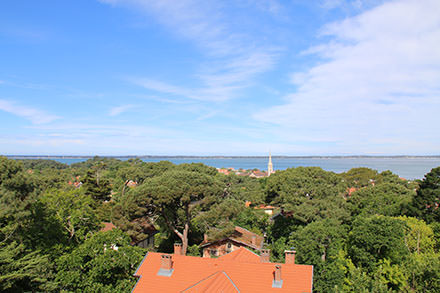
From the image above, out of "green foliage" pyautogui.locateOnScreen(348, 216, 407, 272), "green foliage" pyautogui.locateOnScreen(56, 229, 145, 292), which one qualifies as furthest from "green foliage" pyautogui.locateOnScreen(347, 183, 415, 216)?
"green foliage" pyautogui.locateOnScreen(56, 229, 145, 292)

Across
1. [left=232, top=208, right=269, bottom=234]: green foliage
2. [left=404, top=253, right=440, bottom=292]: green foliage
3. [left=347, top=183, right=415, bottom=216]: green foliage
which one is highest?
[left=347, top=183, right=415, bottom=216]: green foliage

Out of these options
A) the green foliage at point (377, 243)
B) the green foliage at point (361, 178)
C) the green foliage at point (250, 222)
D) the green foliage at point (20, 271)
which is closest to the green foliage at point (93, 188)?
the green foliage at point (250, 222)

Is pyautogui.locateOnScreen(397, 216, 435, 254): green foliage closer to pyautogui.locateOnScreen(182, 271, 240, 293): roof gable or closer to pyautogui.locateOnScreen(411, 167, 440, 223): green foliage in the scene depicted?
pyautogui.locateOnScreen(411, 167, 440, 223): green foliage

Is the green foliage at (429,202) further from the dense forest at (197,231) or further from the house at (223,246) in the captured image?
the house at (223,246)

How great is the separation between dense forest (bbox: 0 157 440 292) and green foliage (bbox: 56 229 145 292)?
0.05 metres

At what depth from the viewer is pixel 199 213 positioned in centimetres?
2033

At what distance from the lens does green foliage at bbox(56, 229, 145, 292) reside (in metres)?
13.9

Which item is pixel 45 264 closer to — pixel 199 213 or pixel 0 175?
pixel 0 175

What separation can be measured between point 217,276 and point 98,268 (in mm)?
Answer: 6108

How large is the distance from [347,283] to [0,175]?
18.3 m

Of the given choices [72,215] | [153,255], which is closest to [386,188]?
[153,255]

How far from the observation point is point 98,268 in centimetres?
1406

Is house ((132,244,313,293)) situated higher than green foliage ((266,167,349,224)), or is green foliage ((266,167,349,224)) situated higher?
green foliage ((266,167,349,224))

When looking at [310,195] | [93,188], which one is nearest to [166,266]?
[310,195]
